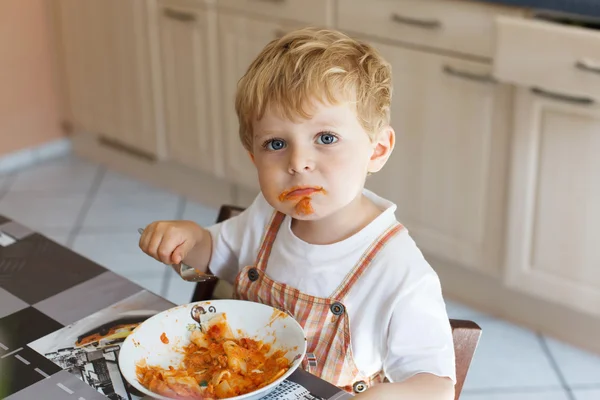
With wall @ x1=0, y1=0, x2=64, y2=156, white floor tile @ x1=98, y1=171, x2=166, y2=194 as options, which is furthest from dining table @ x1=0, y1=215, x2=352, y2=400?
wall @ x1=0, y1=0, x2=64, y2=156

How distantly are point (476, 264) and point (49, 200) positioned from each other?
1667 mm

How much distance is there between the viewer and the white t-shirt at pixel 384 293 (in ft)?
3.31

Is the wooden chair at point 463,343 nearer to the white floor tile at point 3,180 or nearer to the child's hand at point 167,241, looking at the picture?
the child's hand at point 167,241

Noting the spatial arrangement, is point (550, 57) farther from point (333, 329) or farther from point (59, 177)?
point (59, 177)

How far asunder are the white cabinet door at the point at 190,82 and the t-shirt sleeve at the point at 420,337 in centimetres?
190

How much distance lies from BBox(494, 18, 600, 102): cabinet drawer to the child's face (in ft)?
3.13

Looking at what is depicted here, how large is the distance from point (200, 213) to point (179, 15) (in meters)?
0.69

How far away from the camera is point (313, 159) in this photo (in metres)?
1.04

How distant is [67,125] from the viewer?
12.0 ft

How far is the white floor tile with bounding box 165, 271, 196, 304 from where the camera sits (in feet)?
8.02

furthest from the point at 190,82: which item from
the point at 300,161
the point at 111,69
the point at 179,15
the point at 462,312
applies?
Answer: the point at 300,161

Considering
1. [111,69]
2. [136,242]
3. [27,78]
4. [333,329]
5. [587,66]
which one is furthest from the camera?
[27,78]

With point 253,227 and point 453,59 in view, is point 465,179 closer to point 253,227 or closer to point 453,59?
point 453,59

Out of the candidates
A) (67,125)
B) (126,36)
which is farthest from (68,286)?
(67,125)
